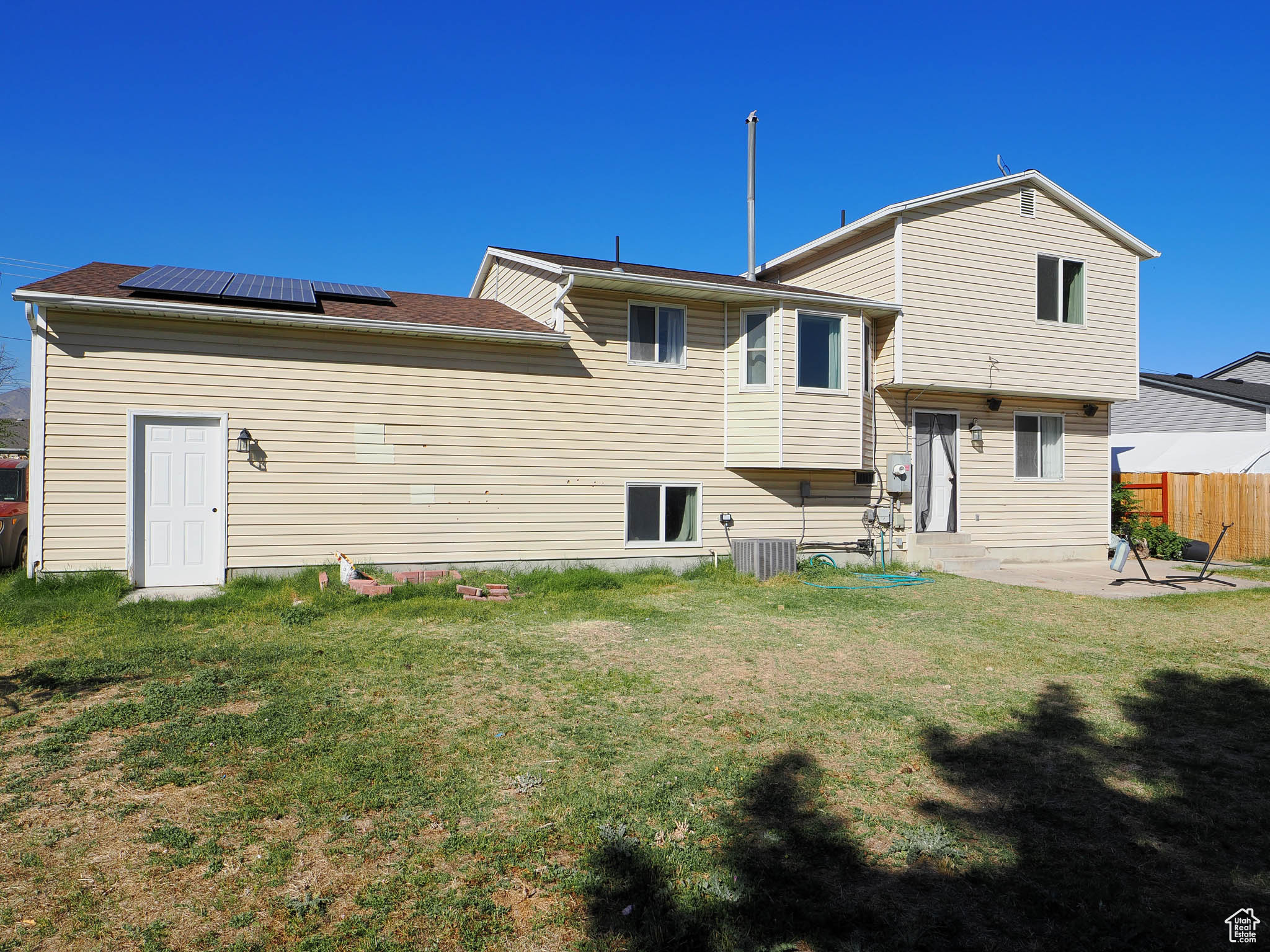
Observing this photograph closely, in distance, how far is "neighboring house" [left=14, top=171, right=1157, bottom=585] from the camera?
9867 millimetres

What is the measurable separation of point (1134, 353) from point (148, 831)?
17.4 meters

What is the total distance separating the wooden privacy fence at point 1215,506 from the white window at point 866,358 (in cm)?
799

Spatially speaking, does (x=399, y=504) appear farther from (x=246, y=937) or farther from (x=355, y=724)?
(x=246, y=937)

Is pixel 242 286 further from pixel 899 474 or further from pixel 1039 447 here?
pixel 1039 447

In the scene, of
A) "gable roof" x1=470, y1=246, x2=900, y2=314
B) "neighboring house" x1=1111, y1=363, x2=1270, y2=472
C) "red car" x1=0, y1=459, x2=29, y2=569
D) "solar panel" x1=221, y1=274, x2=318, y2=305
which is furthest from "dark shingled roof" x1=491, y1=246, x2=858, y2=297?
"neighboring house" x1=1111, y1=363, x2=1270, y2=472

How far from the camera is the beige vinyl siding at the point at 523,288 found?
12727 mm

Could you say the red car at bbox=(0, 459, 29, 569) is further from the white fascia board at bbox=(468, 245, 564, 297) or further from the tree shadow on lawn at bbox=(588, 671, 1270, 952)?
the tree shadow on lawn at bbox=(588, 671, 1270, 952)

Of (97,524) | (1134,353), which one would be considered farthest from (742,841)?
(1134,353)

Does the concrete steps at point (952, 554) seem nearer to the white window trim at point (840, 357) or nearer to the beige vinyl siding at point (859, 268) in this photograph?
the white window trim at point (840, 357)

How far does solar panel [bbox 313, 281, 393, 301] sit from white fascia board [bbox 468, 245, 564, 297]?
7.78ft

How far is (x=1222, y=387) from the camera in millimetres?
22953

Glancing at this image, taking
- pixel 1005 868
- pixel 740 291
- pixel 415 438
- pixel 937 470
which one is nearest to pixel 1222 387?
pixel 937 470

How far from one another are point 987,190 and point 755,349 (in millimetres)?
5435

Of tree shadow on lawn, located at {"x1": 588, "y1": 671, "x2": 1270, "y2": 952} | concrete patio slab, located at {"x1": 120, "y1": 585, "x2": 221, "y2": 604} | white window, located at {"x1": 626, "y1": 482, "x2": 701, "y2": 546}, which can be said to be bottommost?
tree shadow on lawn, located at {"x1": 588, "y1": 671, "x2": 1270, "y2": 952}
